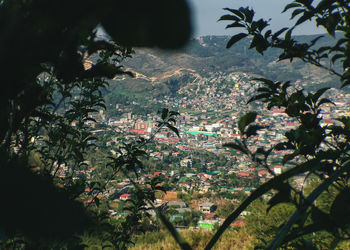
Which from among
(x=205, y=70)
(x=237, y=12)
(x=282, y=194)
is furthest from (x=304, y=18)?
(x=205, y=70)

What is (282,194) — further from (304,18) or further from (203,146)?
(203,146)

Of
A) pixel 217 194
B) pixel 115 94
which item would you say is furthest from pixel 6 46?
pixel 115 94

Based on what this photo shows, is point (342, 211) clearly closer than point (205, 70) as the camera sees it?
Yes

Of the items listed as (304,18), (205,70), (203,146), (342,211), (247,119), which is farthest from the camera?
(205,70)

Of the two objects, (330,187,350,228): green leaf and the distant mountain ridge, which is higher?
the distant mountain ridge

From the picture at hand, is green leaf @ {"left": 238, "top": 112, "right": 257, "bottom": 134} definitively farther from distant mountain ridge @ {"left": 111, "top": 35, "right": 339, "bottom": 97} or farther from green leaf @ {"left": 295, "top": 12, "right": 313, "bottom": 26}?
distant mountain ridge @ {"left": 111, "top": 35, "right": 339, "bottom": 97}

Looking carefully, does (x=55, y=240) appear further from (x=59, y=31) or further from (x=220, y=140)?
(x=220, y=140)

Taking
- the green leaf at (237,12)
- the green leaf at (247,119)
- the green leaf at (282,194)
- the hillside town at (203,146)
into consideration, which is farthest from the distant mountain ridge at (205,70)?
the green leaf at (282,194)

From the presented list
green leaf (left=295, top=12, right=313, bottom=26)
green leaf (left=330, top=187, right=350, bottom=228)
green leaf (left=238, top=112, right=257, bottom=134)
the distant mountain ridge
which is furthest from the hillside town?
the distant mountain ridge
